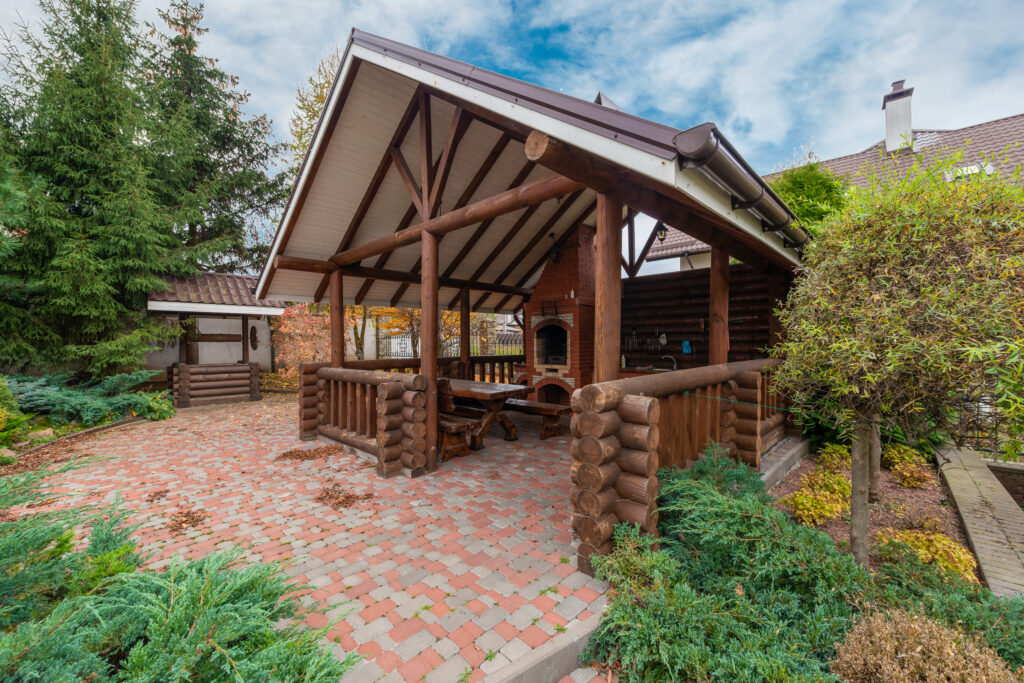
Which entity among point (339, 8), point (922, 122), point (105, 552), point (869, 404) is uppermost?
point (339, 8)

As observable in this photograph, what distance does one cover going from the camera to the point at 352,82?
4.95 m

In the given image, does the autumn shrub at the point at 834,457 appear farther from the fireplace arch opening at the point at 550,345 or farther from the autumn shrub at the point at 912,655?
the fireplace arch opening at the point at 550,345

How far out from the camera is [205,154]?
1327 cm

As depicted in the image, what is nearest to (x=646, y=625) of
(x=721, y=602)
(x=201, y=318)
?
(x=721, y=602)

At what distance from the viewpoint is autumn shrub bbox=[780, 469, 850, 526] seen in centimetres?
415

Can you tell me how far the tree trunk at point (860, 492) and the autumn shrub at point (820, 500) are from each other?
676 millimetres

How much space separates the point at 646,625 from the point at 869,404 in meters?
2.40

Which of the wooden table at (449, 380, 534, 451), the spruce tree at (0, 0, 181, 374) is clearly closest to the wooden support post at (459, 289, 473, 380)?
the wooden table at (449, 380, 534, 451)

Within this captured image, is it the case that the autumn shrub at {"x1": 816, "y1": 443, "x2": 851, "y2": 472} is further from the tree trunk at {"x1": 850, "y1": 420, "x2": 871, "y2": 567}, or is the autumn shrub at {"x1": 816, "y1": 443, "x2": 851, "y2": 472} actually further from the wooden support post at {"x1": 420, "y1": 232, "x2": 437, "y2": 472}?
the wooden support post at {"x1": 420, "y1": 232, "x2": 437, "y2": 472}

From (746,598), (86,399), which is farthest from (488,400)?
(86,399)

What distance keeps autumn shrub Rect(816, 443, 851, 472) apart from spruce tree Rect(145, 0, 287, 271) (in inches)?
596

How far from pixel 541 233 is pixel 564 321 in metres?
2.00

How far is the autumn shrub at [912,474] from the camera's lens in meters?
5.30

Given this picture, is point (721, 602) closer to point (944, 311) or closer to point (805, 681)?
point (805, 681)
